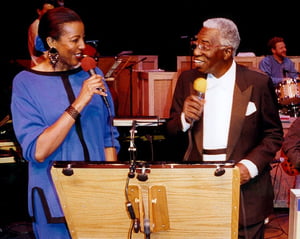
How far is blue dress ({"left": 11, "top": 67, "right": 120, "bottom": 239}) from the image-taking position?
2242 millimetres

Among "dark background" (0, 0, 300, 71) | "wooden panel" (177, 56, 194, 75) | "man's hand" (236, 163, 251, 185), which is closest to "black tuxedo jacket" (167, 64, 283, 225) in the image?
"man's hand" (236, 163, 251, 185)

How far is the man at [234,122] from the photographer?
8.58 feet

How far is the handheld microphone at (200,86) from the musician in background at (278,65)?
6.83 meters

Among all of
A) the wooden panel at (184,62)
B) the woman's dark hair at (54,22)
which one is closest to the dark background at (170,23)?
the wooden panel at (184,62)

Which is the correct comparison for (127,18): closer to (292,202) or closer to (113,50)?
(113,50)

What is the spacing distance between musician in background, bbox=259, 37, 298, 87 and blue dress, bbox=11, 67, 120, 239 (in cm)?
732

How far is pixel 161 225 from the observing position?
193 centimetres

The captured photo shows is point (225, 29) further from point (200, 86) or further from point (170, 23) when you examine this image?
point (170, 23)

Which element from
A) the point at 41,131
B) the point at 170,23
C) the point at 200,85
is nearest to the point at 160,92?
the point at 200,85

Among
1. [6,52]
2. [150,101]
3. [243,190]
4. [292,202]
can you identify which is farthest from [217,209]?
[6,52]

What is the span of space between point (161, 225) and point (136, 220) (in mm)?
104

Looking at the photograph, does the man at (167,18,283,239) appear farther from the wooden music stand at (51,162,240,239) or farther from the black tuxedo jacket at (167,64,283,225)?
the wooden music stand at (51,162,240,239)

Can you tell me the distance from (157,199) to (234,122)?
89 centimetres

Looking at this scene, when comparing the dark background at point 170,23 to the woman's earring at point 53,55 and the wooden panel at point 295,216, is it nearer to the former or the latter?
the woman's earring at point 53,55
